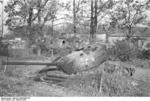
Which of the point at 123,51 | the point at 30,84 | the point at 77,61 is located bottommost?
the point at 30,84

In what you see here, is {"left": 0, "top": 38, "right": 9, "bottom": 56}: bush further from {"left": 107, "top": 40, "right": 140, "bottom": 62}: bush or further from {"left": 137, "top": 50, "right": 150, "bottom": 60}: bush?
{"left": 137, "top": 50, "right": 150, "bottom": 60}: bush

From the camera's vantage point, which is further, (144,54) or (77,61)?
(144,54)

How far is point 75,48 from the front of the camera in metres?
4.43

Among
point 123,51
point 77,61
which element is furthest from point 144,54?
point 77,61

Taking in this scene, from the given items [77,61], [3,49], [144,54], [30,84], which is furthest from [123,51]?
[3,49]

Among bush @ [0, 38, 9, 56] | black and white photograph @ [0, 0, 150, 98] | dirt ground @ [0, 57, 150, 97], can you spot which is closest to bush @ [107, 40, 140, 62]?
black and white photograph @ [0, 0, 150, 98]

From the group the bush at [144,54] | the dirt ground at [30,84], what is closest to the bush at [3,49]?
the dirt ground at [30,84]

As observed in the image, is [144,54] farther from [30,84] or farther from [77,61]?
[30,84]

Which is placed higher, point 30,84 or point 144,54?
point 144,54

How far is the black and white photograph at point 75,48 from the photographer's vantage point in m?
4.27

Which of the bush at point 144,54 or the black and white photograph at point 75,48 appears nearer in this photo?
the black and white photograph at point 75,48

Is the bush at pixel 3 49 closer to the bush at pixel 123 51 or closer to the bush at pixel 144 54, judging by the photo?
the bush at pixel 123 51

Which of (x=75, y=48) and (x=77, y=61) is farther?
(x=75, y=48)

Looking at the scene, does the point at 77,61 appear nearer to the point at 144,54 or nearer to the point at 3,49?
the point at 144,54
